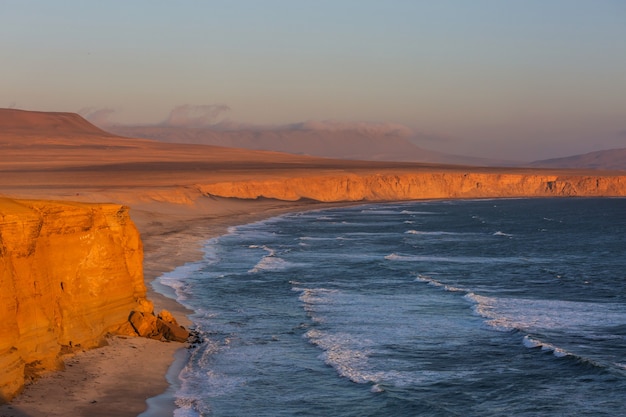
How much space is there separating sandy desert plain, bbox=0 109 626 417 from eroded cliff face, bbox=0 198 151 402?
66 cm

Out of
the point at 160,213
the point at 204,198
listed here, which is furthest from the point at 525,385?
the point at 204,198

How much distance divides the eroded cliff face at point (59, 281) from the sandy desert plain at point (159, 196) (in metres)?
0.66

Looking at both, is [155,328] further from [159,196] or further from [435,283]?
[159,196]

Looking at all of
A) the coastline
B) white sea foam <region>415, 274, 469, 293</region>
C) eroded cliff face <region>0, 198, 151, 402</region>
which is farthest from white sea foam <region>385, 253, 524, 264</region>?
eroded cliff face <region>0, 198, 151, 402</region>

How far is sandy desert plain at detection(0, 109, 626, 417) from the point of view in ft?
76.0

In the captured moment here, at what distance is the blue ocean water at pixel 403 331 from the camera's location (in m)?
23.8

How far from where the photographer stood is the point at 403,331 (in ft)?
107

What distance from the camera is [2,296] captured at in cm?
2045

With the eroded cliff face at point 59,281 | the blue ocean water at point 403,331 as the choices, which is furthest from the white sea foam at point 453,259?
the eroded cliff face at point 59,281

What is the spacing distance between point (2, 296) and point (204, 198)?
96126 millimetres

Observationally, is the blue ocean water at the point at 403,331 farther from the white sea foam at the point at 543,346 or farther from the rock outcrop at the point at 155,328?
the rock outcrop at the point at 155,328

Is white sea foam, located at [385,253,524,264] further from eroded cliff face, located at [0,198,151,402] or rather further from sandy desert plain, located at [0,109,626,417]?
eroded cliff face, located at [0,198,151,402]

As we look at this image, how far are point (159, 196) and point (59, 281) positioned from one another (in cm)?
7467

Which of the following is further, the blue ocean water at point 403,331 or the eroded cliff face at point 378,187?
the eroded cliff face at point 378,187
